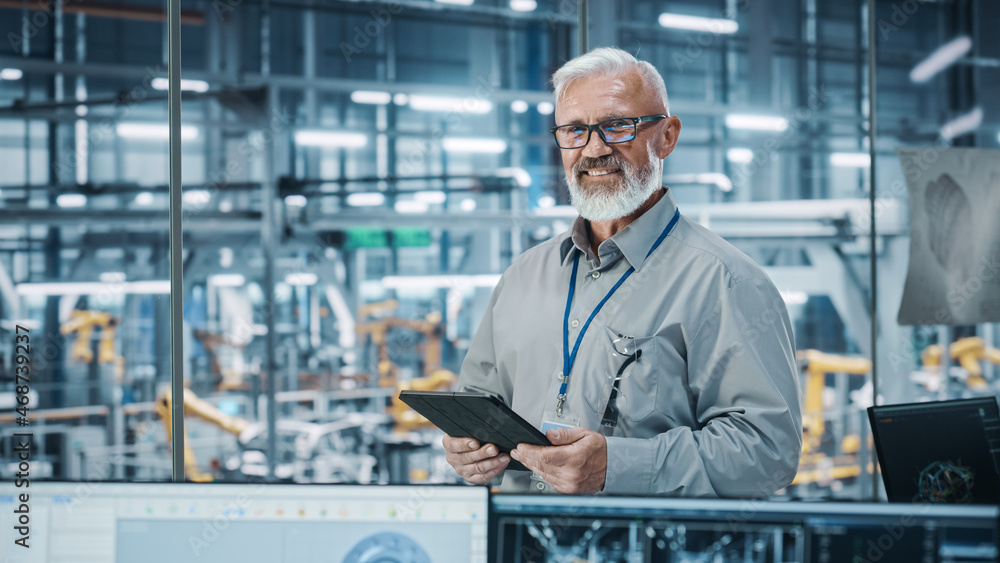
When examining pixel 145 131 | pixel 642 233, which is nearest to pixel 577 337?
pixel 642 233

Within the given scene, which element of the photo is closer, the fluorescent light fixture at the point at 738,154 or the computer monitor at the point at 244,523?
the computer monitor at the point at 244,523

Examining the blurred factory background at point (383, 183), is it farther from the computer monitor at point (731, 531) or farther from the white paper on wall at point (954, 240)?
the computer monitor at point (731, 531)

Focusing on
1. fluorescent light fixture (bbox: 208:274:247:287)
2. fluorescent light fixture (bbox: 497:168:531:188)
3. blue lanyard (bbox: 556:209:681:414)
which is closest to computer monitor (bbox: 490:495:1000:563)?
blue lanyard (bbox: 556:209:681:414)

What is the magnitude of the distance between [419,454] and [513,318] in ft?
18.2

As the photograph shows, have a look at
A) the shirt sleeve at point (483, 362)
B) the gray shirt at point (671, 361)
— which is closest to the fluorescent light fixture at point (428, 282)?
the shirt sleeve at point (483, 362)

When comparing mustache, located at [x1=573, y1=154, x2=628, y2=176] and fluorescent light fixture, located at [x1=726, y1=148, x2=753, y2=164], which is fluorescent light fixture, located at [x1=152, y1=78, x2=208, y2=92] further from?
mustache, located at [x1=573, y1=154, x2=628, y2=176]

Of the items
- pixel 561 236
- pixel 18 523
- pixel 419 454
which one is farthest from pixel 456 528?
pixel 419 454

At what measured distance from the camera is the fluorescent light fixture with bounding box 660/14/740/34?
28.6 feet

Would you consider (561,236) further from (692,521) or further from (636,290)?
(692,521)

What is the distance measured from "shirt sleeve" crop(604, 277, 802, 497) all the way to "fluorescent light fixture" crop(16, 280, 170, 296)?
772 centimetres

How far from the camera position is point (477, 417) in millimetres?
995

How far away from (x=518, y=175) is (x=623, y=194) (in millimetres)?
7193

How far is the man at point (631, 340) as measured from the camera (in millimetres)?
1153

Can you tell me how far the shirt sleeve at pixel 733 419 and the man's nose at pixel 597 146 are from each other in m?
0.36
